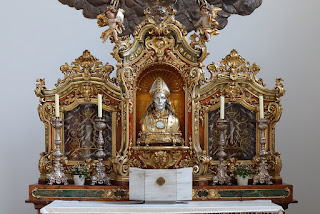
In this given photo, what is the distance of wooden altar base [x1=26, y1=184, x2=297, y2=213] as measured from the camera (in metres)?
8.12

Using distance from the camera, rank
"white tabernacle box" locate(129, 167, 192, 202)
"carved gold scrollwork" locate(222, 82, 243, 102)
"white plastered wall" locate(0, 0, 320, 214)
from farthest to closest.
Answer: "white plastered wall" locate(0, 0, 320, 214)
"carved gold scrollwork" locate(222, 82, 243, 102)
"white tabernacle box" locate(129, 167, 192, 202)

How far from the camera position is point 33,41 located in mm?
10555

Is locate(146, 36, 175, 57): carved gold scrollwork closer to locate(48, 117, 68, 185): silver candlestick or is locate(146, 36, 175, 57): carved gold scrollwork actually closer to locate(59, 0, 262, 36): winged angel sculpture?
locate(48, 117, 68, 185): silver candlestick

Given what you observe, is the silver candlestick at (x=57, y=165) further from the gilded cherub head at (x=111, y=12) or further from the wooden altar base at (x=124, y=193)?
the gilded cherub head at (x=111, y=12)

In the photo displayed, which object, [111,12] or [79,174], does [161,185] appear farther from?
[111,12]

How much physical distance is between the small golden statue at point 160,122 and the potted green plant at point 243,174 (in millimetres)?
918

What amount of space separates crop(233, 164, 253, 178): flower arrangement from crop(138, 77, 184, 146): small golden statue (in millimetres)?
898

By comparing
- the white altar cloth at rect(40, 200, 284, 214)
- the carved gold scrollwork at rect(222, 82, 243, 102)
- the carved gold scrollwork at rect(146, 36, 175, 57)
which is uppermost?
the carved gold scrollwork at rect(146, 36, 175, 57)

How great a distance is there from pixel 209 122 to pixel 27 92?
3702 mm

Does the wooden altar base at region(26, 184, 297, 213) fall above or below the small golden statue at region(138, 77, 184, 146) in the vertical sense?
Answer: below

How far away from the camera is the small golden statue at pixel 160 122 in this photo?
8.27 metres

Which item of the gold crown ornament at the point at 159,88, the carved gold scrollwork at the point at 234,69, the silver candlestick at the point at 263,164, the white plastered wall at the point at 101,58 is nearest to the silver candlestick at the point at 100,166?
the gold crown ornament at the point at 159,88

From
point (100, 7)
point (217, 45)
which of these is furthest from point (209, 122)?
point (100, 7)

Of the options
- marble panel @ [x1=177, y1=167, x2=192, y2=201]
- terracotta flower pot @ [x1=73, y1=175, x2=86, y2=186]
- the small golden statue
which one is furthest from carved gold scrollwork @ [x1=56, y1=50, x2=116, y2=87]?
marble panel @ [x1=177, y1=167, x2=192, y2=201]
